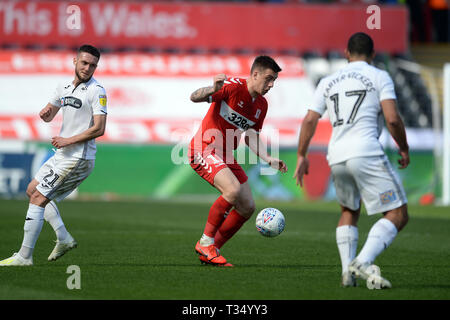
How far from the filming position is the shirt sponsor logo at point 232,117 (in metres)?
8.98

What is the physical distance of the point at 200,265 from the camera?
29.2 feet

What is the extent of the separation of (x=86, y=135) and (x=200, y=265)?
1868 millimetres

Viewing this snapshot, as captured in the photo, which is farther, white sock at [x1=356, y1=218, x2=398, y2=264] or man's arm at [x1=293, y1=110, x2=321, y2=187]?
man's arm at [x1=293, y1=110, x2=321, y2=187]

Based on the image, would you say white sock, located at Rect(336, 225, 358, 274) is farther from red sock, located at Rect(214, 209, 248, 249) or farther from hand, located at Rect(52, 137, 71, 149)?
hand, located at Rect(52, 137, 71, 149)

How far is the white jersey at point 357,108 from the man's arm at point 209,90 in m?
1.33

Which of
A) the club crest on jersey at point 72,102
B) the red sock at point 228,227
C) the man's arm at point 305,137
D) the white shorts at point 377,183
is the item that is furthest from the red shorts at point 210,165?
the white shorts at point 377,183

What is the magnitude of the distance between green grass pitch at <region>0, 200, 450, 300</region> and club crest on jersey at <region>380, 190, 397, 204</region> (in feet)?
2.50

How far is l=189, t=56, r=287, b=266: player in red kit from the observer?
347 inches

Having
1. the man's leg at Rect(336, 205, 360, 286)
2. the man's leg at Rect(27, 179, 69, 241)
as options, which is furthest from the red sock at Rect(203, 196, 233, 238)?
the man's leg at Rect(336, 205, 360, 286)

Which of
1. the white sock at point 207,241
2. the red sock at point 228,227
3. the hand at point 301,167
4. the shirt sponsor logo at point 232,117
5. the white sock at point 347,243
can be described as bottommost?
the white sock at point 207,241

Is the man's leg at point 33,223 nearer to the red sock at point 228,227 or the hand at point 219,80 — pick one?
the red sock at point 228,227

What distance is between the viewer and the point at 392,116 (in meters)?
6.81
